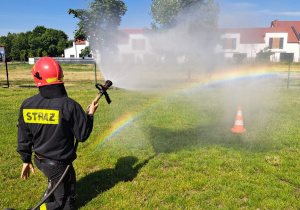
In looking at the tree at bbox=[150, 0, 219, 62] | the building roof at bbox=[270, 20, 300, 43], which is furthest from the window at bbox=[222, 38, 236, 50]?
the building roof at bbox=[270, 20, 300, 43]

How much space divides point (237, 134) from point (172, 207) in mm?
4161

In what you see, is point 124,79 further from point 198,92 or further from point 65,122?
point 198,92

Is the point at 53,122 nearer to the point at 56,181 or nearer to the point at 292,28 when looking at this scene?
the point at 56,181

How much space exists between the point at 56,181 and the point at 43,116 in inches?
34.1

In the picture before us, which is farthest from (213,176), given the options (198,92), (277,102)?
(198,92)

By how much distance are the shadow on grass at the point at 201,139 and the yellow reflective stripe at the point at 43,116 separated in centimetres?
341

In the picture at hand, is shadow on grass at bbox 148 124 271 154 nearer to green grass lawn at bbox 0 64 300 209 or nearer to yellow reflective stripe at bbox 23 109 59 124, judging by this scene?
green grass lawn at bbox 0 64 300 209

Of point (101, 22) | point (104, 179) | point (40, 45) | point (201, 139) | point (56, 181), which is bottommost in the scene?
point (104, 179)

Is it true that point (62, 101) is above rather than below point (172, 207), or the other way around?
above

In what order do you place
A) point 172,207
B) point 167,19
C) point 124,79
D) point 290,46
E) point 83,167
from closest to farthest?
point 172,207 < point 83,167 < point 167,19 < point 124,79 < point 290,46

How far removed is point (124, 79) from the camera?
8625 millimetres

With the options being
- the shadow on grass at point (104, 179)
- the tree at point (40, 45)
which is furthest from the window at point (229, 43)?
the tree at point (40, 45)

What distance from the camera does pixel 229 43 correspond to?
8.34 m

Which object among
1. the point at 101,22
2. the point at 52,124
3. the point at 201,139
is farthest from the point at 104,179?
the point at 101,22
